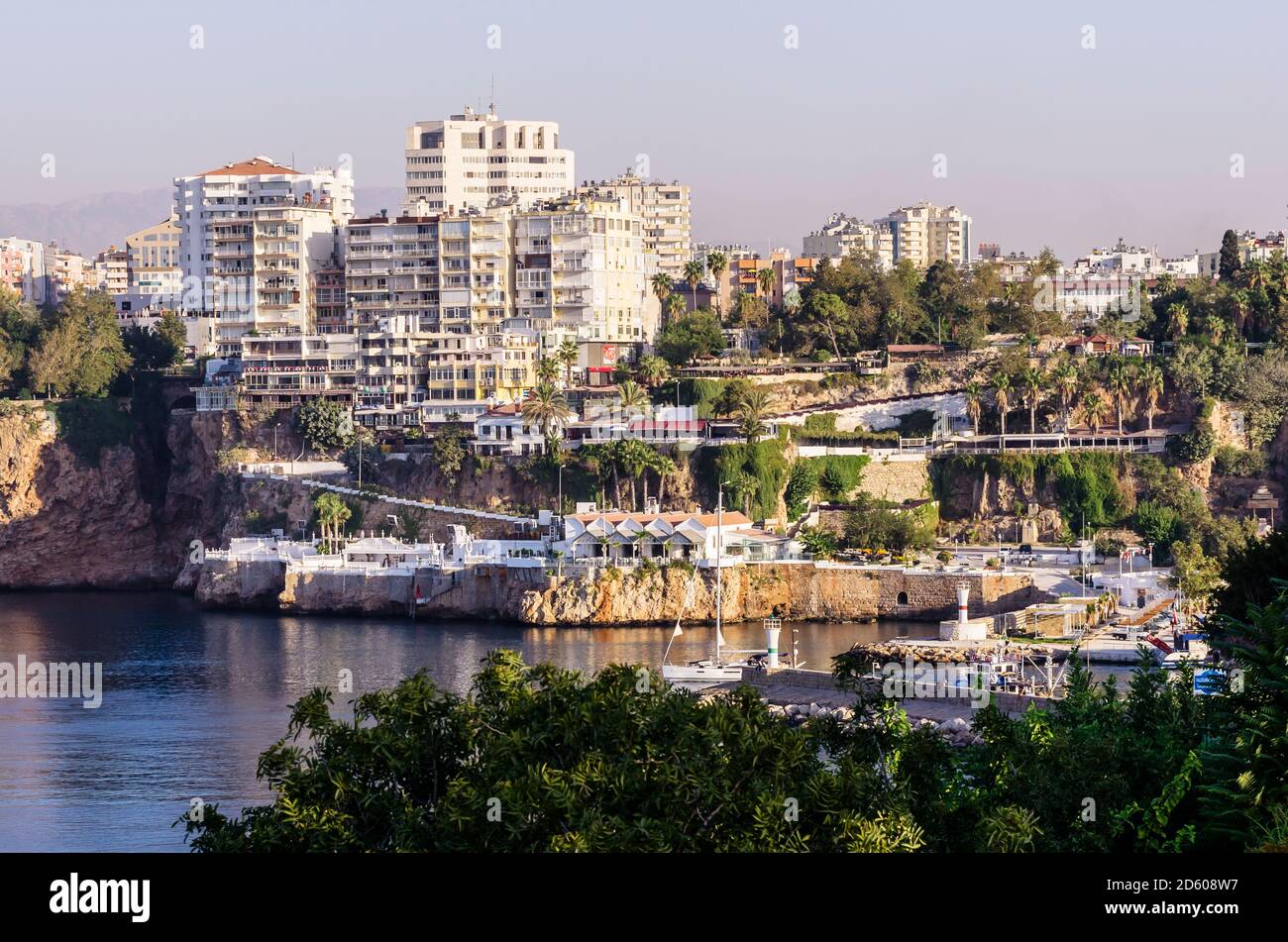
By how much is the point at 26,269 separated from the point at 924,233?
5357 cm

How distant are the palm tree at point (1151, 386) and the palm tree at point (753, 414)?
504 inches

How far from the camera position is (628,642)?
193 ft

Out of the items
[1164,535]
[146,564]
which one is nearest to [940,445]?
[1164,535]

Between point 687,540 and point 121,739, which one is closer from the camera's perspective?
point 121,739

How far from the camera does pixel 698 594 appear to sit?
6350cm

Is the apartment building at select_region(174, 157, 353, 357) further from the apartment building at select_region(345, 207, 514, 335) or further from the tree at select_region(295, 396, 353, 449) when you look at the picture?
the tree at select_region(295, 396, 353, 449)

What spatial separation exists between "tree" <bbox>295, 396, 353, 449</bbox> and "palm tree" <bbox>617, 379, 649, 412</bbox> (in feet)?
32.5

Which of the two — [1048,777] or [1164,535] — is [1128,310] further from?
[1048,777]

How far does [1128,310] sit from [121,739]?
167 ft

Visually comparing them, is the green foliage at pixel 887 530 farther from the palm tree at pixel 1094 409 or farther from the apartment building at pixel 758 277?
the apartment building at pixel 758 277

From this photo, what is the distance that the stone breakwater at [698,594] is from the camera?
63.1m

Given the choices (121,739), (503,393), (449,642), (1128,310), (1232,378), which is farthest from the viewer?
(1128,310)
